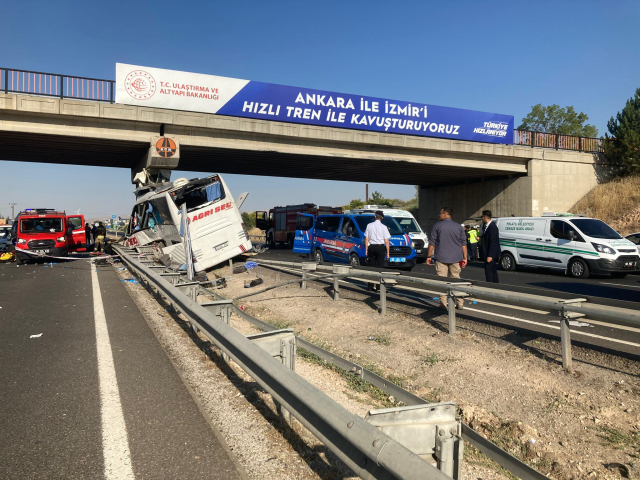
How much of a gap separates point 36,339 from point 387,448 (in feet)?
Result: 20.8

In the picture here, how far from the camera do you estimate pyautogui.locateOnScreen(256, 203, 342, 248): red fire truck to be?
1204 inches

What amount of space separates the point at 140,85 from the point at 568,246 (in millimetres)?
17805

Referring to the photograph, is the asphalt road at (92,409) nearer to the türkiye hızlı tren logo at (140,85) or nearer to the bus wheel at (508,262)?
the bus wheel at (508,262)

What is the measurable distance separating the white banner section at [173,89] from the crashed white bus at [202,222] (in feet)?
24.0

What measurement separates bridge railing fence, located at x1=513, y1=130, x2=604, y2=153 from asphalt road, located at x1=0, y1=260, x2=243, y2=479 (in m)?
27.3

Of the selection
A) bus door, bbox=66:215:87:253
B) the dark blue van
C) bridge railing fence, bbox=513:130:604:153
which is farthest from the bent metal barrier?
bridge railing fence, bbox=513:130:604:153

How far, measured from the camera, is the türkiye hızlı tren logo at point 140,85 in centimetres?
2038

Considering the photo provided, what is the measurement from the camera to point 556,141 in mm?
29938

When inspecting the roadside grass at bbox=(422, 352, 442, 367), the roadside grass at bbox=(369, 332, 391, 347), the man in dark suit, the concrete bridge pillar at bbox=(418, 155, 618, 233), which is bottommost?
the roadside grass at bbox=(422, 352, 442, 367)

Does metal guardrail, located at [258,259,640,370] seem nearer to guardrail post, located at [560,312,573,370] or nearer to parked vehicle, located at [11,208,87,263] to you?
guardrail post, located at [560,312,573,370]

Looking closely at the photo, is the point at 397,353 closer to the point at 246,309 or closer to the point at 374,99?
the point at 246,309

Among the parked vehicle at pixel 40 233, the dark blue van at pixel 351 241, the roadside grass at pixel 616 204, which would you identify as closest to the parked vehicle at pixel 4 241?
the parked vehicle at pixel 40 233

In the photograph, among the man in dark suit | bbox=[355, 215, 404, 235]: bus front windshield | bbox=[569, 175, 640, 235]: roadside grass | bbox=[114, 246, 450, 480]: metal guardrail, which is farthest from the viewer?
bbox=[569, 175, 640, 235]: roadside grass

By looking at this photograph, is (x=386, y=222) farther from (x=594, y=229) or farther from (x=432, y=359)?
(x=432, y=359)
